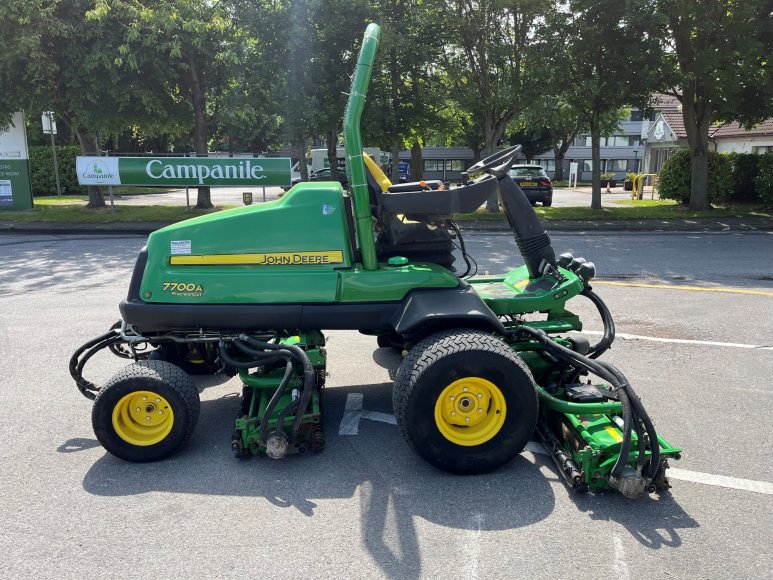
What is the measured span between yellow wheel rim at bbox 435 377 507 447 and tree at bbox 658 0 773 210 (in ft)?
45.1

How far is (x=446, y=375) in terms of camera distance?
357cm

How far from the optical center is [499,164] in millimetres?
4777

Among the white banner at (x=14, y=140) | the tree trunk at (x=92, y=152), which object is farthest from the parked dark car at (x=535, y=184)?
the white banner at (x=14, y=140)

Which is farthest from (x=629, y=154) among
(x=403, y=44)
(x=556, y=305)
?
(x=556, y=305)

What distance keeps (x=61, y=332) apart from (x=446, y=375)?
5000mm

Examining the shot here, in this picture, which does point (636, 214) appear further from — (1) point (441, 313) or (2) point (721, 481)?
(1) point (441, 313)

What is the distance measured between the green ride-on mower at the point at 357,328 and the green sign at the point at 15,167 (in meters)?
17.5

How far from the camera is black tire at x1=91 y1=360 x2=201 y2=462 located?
12.5ft

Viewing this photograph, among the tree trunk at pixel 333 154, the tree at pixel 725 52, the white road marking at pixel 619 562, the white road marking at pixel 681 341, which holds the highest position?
the tree at pixel 725 52

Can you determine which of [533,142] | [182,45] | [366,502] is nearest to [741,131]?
[533,142]

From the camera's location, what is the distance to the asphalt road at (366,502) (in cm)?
292

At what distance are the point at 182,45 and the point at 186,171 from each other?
328 centimetres

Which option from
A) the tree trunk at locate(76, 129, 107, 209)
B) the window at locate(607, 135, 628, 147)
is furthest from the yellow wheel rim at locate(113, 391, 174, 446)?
the window at locate(607, 135, 628, 147)

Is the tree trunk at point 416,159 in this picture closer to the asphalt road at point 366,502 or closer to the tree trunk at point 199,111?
the tree trunk at point 199,111
